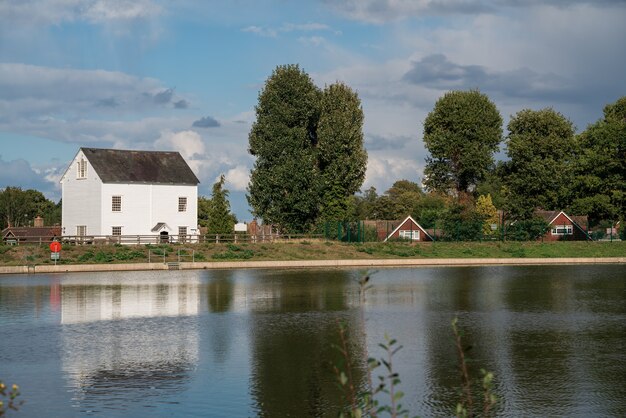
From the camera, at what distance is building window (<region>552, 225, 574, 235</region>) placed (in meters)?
93.0

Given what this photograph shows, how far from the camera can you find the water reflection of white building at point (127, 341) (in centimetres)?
1816

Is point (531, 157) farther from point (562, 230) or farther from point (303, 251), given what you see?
point (303, 251)

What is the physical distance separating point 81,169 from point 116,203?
6105 millimetres

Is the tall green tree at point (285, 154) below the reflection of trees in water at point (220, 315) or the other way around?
the other way around

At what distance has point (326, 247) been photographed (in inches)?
2874

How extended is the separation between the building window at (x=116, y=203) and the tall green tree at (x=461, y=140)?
38.4 meters

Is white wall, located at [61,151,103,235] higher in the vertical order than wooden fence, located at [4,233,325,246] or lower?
higher

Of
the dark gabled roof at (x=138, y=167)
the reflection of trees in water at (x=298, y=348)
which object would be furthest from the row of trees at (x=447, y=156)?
the reflection of trees in water at (x=298, y=348)

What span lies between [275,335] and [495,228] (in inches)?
2549

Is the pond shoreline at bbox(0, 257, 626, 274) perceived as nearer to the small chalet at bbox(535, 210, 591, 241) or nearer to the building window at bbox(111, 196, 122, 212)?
the small chalet at bbox(535, 210, 591, 241)

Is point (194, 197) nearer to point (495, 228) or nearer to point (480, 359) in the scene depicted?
point (495, 228)

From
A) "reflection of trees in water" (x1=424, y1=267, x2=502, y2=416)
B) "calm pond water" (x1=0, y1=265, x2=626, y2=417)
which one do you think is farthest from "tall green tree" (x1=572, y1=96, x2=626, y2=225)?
"calm pond water" (x1=0, y1=265, x2=626, y2=417)

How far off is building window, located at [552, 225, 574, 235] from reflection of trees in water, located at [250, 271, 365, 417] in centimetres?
5593

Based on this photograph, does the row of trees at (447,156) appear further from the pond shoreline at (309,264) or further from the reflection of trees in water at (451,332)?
the reflection of trees in water at (451,332)
